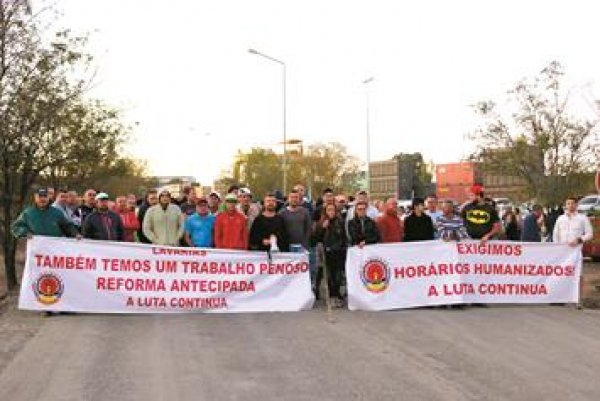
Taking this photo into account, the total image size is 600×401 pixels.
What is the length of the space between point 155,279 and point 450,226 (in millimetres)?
4673

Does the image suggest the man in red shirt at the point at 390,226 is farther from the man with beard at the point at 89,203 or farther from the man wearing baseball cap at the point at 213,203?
the man with beard at the point at 89,203

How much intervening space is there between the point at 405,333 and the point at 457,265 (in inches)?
115

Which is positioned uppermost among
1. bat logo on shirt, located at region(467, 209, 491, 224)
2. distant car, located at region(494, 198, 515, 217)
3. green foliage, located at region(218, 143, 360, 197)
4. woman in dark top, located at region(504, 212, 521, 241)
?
green foliage, located at region(218, 143, 360, 197)

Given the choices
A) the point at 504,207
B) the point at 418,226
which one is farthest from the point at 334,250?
the point at 504,207

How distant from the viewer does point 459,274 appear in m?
12.5

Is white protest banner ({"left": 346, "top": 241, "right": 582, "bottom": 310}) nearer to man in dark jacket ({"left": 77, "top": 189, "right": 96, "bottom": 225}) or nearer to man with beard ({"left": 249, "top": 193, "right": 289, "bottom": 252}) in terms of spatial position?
man with beard ({"left": 249, "top": 193, "right": 289, "bottom": 252})

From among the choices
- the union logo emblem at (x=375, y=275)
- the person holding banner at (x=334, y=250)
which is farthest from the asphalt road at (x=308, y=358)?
the person holding banner at (x=334, y=250)

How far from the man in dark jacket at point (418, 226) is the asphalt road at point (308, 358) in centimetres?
196

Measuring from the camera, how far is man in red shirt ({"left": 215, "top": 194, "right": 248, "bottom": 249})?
12336 millimetres

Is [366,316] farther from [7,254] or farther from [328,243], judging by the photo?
[7,254]

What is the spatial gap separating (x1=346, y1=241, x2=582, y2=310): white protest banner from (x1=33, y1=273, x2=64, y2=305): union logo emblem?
423cm

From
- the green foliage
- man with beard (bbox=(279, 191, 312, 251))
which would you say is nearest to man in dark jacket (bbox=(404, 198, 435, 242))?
man with beard (bbox=(279, 191, 312, 251))

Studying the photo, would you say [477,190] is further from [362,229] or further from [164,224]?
[164,224]

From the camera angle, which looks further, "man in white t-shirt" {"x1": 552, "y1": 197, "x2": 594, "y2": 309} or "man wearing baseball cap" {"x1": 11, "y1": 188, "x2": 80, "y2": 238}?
"man in white t-shirt" {"x1": 552, "y1": 197, "x2": 594, "y2": 309}
